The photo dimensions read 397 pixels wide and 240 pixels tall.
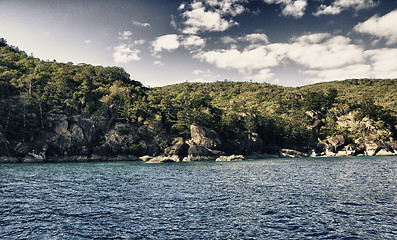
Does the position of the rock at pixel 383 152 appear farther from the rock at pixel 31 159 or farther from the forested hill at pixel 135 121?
the rock at pixel 31 159

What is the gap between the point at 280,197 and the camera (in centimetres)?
1950

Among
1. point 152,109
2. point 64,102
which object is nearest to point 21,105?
point 64,102

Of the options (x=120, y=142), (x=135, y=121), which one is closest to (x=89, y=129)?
(x=120, y=142)

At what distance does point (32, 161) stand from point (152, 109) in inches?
1742

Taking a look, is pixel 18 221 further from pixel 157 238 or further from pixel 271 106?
pixel 271 106

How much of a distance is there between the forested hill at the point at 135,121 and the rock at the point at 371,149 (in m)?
1.56

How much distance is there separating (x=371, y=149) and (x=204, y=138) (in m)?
67.3

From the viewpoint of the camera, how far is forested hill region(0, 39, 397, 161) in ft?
243

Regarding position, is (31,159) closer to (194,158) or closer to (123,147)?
(123,147)

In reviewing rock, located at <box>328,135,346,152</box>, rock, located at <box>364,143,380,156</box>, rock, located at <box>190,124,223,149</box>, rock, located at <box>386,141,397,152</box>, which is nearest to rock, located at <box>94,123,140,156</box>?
rock, located at <box>190,124,223,149</box>

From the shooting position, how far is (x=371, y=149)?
89.6 metres

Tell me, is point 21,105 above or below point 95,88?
below

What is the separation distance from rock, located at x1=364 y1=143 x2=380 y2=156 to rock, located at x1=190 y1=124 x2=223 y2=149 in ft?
196

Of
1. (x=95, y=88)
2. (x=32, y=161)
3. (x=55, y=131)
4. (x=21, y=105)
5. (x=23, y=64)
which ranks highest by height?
(x=23, y=64)
